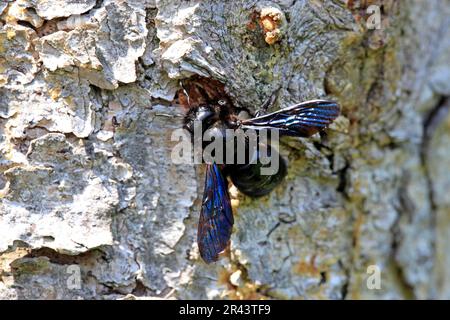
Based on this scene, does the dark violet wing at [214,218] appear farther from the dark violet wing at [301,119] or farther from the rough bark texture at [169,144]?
the dark violet wing at [301,119]

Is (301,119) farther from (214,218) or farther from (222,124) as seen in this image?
(214,218)

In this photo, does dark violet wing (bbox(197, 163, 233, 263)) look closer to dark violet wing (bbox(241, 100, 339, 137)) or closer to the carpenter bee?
the carpenter bee

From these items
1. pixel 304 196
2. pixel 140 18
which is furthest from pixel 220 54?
pixel 304 196

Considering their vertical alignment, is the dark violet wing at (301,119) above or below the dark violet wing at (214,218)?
above

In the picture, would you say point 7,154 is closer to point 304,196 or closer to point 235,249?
point 235,249

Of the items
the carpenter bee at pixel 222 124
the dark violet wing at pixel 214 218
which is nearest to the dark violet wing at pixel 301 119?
the carpenter bee at pixel 222 124

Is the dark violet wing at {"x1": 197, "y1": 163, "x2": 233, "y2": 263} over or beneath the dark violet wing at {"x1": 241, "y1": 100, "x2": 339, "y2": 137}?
beneath

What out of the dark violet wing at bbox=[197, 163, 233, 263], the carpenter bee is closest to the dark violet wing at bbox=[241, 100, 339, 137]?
the carpenter bee
